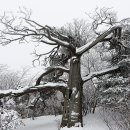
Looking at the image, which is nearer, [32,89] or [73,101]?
[73,101]

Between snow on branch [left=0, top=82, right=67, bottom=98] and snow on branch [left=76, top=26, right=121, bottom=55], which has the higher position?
snow on branch [left=76, top=26, right=121, bottom=55]

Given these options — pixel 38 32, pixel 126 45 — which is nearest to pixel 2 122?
pixel 38 32

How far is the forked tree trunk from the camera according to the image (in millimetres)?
16047

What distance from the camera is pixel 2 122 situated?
13.2m

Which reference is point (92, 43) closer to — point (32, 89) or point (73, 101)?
point (73, 101)

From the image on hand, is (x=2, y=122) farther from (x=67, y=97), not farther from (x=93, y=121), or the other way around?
(x=93, y=121)

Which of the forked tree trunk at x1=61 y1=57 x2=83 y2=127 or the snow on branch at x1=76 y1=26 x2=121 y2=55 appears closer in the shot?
the forked tree trunk at x1=61 y1=57 x2=83 y2=127

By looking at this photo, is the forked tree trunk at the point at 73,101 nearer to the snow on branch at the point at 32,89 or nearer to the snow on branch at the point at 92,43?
the snow on branch at the point at 92,43

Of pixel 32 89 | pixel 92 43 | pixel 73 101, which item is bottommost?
pixel 73 101

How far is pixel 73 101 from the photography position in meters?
16.3

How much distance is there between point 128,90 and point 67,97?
11.8ft

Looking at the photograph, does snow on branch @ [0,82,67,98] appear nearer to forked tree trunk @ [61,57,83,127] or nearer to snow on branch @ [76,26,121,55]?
forked tree trunk @ [61,57,83,127]

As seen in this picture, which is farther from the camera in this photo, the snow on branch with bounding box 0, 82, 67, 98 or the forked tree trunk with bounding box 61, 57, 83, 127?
the snow on branch with bounding box 0, 82, 67, 98

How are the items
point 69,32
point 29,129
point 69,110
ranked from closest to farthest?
point 69,110 < point 29,129 < point 69,32
